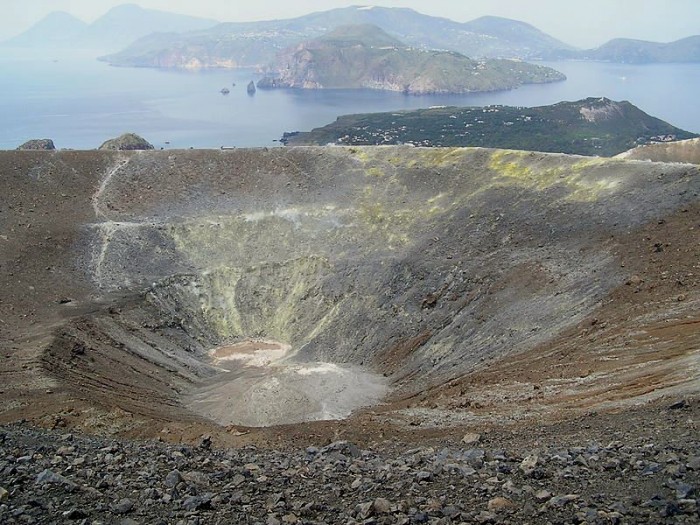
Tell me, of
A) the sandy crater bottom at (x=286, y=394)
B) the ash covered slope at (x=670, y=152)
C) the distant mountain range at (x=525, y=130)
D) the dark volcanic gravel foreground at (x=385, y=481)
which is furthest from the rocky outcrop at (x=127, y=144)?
the dark volcanic gravel foreground at (x=385, y=481)

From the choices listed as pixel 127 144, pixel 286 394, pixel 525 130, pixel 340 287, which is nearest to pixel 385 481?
pixel 286 394

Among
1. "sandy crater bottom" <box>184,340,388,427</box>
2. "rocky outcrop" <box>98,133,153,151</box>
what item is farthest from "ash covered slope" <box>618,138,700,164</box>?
"rocky outcrop" <box>98,133,153,151</box>

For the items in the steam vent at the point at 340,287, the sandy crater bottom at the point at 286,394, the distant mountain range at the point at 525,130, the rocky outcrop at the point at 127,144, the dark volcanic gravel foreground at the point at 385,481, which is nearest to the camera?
the dark volcanic gravel foreground at the point at 385,481

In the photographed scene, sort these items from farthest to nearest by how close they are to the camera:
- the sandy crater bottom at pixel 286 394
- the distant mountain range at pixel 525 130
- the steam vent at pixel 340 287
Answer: the distant mountain range at pixel 525 130 → the sandy crater bottom at pixel 286 394 → the steam vent at pixel 340 287

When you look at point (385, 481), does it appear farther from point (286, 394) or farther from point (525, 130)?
point (525, 130)

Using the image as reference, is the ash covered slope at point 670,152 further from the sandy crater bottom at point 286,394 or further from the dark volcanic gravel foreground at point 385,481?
the dark volcanic gravel foreground at point 385,481

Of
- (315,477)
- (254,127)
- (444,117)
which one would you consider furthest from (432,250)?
(254,127)
